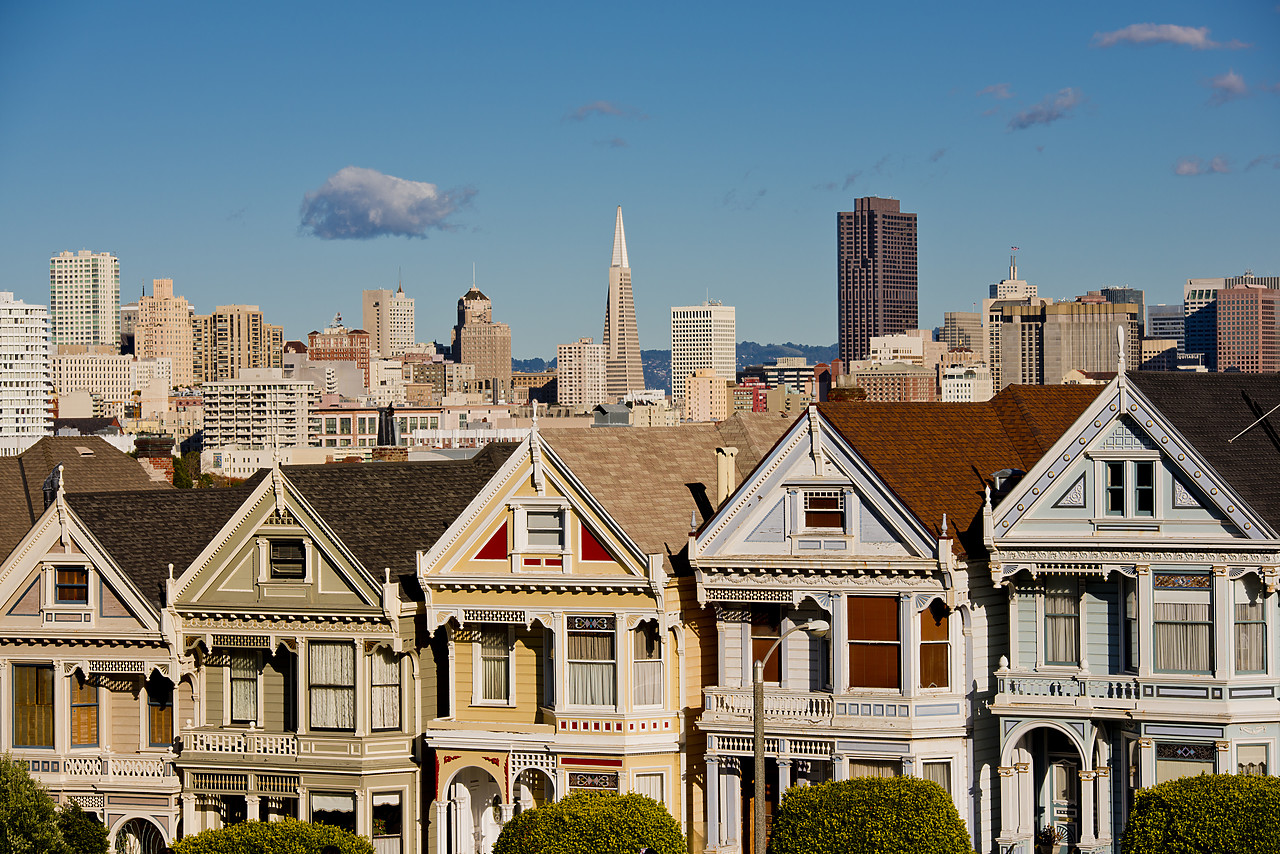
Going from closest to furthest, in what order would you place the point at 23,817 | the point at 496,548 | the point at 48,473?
the point at 496,548, the point at 23,817, the point at 48,473

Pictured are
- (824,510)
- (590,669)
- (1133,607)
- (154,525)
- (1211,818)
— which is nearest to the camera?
(1211,818)

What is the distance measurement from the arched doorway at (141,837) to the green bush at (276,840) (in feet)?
10.7

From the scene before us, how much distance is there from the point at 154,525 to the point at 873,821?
18.5 meters

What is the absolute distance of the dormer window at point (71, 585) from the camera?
43594mm

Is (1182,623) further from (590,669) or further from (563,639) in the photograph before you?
(563,639)

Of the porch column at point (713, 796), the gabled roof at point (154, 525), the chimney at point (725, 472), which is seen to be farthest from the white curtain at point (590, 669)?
the gabled roof at point (154, 525)

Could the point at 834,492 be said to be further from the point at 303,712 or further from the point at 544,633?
the point at 303,712

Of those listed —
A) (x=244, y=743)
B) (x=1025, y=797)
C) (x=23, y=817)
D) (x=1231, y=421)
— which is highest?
(x=1231, y=421)

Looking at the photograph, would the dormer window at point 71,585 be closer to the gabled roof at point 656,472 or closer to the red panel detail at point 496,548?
the red panel detail at point 496,548

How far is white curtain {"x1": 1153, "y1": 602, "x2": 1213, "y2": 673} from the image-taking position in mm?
35188

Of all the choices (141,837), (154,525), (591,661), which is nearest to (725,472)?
(591,661)

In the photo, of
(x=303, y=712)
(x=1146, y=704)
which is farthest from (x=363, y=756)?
(x=1146, y=704)

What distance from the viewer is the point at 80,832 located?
42.2 m

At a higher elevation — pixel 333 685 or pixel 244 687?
pixel 333 685
